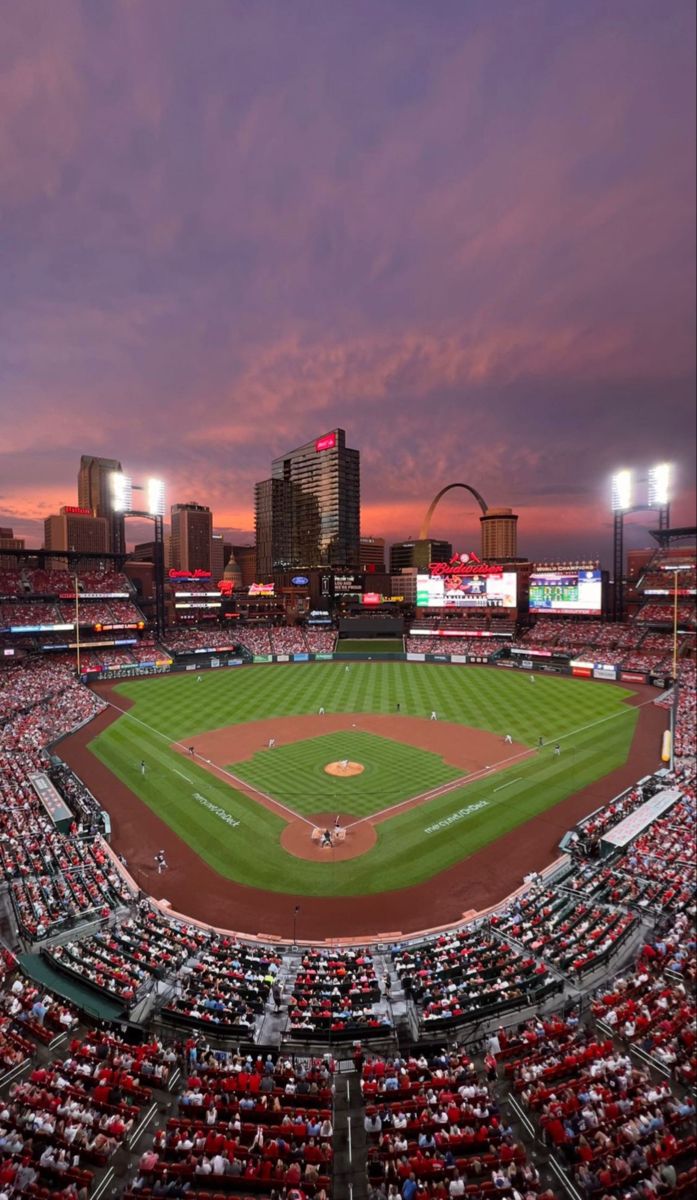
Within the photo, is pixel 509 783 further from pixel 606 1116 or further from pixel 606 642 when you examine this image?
pixel 606 642

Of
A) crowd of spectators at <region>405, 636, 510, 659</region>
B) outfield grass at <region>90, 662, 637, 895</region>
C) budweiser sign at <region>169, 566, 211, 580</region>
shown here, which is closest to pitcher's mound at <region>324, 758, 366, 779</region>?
outfield grass at <region>90, 662, 637, 895</region>

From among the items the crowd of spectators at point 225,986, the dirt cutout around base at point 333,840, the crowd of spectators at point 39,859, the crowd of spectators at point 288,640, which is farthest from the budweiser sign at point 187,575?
the crowd of spectators at point 225,986

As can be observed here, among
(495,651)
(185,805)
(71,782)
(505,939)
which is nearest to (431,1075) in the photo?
(505,939)

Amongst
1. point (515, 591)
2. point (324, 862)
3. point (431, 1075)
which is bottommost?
point (324, 862)

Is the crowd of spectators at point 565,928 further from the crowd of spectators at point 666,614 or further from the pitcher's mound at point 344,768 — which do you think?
the crowd of spectators at point 666,614

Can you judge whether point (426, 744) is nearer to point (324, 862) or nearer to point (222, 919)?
point (324, 862)

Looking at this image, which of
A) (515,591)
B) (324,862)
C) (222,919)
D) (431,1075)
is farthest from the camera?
(515,591)

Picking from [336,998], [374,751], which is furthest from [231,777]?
[336,998]
